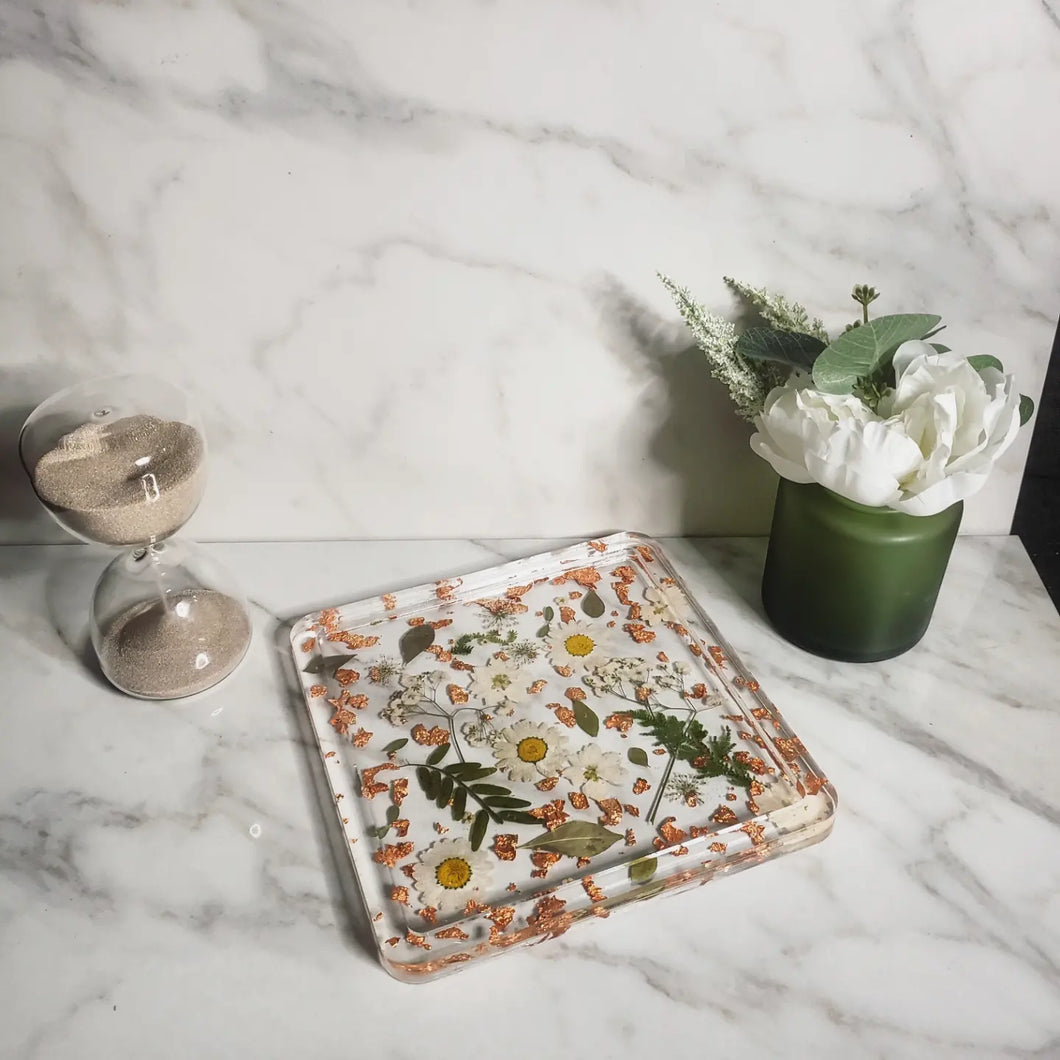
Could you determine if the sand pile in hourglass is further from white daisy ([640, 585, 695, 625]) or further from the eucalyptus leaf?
the eucalyptus leaf

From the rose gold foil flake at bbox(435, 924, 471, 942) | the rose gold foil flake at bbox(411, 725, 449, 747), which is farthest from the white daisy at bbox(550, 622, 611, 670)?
the rose gold foil flake at bbox(435, 924, 471, 942)

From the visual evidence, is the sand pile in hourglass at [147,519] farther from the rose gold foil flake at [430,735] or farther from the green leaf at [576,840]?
the green leaf at [576,840]

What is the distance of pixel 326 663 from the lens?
753 millimetres

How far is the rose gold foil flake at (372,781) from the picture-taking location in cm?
66

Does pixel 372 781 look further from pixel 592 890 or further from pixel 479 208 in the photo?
pixel 479 208

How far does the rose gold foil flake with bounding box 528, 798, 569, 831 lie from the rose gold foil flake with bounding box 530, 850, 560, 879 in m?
0.02

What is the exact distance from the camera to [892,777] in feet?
2.25

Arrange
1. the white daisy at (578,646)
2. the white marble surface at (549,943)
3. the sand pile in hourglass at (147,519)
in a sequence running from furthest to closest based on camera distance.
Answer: the white daisy at (578,646) < the sand pile in hourglass at (147,519) < the white marble surface at (549,943)

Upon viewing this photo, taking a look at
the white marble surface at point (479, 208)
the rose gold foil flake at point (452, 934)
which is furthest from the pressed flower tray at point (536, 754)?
the white marble surface at point (479, 208)

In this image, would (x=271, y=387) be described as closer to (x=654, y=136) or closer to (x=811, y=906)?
(x=654, y=136)

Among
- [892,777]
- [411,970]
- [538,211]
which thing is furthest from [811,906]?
[538,211]

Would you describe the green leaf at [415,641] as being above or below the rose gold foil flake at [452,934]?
above

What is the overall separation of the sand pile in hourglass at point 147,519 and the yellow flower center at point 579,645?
238mm

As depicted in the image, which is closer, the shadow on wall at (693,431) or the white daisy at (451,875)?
the white daisy at (451,875)
